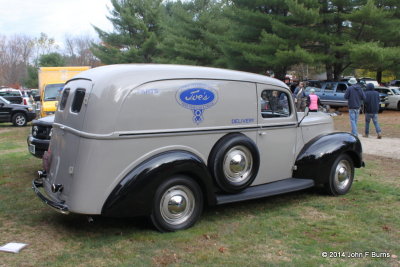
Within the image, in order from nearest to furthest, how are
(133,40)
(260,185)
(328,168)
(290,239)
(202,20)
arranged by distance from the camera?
1. (290,239)
2. (260,185)
3. (328,168)
4. (202,20)
5. (133,40)

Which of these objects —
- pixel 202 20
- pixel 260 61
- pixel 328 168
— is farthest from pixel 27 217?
pixel 202 20

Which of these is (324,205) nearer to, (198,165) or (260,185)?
(260,185)

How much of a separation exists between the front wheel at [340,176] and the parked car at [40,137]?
4.84 m

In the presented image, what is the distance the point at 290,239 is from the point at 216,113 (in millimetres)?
1770

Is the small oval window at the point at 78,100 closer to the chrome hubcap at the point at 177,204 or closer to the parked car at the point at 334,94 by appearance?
the chrome hubcap at the point at 177,204

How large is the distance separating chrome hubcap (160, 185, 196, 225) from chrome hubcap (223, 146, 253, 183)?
0.62 meters

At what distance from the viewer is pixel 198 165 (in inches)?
200

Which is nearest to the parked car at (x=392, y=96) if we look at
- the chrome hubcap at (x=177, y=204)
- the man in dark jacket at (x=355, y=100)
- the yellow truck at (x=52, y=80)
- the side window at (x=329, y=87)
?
the side window at (x=329, y=87)

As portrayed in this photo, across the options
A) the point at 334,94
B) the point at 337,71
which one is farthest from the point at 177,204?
the point at 337,71

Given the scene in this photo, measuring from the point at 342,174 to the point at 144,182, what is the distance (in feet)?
11.8

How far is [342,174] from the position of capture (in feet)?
22.5

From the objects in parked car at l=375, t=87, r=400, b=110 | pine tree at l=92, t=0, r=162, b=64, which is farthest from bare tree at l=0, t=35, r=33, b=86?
parked car at l=375, t=87, r=400, b=110

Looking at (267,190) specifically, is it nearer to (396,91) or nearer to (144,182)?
(144,182)

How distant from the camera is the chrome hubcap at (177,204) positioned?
501 cm
